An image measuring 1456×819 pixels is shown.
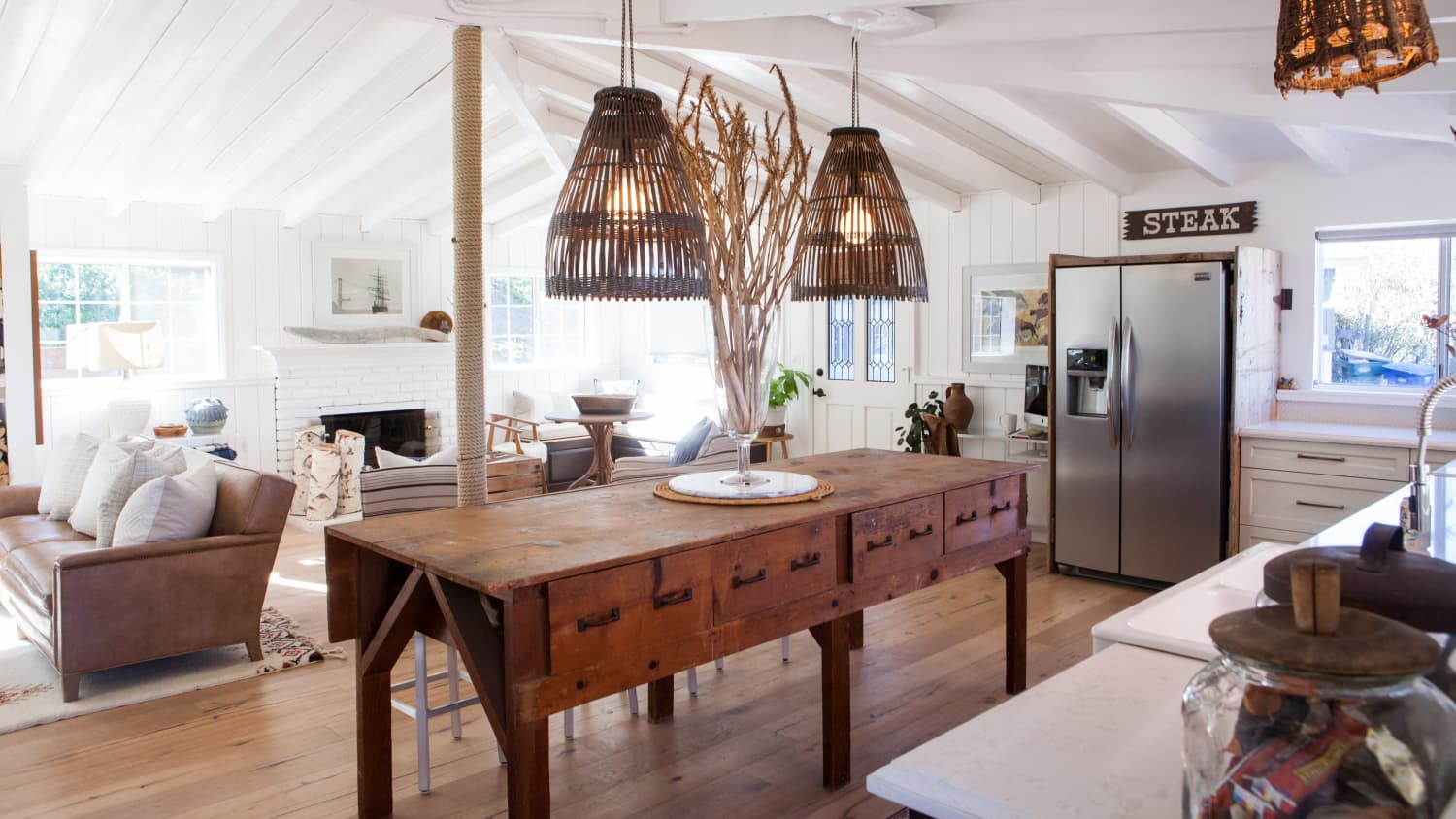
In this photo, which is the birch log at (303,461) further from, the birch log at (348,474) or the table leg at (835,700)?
the table leg at (835,700)

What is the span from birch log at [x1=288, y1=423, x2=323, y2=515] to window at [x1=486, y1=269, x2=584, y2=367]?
7.49 feet

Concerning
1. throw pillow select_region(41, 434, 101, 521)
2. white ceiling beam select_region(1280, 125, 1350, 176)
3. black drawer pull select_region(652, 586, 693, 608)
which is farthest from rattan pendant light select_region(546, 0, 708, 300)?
throw pillow select_region(41, 434, 101, 521)

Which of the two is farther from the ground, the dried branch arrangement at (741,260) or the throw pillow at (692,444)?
the dried branch arrangement at (741,260)

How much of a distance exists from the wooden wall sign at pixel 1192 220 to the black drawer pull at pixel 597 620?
4.65m

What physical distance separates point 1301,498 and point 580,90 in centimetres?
448

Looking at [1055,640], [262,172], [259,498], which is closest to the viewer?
[259,498]

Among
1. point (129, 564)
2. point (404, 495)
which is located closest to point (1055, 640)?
point (404, 495)

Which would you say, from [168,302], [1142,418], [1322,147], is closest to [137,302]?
[168,302]

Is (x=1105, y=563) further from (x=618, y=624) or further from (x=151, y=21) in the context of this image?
(x=151, y=21)

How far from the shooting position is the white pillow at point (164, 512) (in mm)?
4074

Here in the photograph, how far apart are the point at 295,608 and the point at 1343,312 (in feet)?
18.9

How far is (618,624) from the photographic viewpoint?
2.44 m

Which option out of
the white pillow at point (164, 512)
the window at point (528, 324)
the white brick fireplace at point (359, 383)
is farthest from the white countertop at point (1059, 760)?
the window at point (528, 324)

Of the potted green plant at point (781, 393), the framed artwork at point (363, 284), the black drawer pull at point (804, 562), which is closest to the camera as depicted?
the black drawer pull at point (804, 562)
